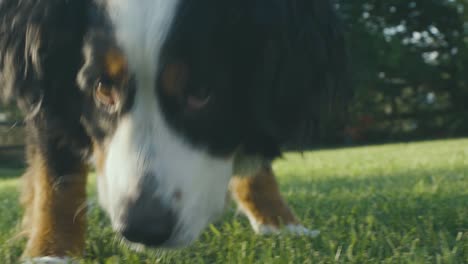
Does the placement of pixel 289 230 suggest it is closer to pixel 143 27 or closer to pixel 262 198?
pixel 262 198

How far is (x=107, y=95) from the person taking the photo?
2027 mm

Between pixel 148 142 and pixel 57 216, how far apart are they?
0.86m

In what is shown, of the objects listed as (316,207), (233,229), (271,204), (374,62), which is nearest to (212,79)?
(233,229)

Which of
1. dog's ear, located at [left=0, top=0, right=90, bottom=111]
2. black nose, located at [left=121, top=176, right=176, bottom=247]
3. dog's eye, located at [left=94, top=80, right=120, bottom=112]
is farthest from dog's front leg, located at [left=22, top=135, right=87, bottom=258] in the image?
black nose, located at [left=121, top=176, right=176, bottom=247]

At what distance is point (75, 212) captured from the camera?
2.56 m

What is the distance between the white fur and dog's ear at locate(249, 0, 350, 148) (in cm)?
38

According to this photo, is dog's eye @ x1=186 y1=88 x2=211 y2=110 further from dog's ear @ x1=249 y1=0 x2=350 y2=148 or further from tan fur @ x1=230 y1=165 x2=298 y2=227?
tan fur @ x1=230 y1=165 x2=298 y2=227

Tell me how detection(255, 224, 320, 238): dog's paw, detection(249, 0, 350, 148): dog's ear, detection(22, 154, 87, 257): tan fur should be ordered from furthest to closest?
detection(255, 224, 320, 238): dog's paw < detection(22, 154, 87, 257): tan fur < detection(249, 0, 350, 148): dog's ear

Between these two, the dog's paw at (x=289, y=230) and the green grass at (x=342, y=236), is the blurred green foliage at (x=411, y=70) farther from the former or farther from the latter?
the dog's paw at (x=289, y=230)

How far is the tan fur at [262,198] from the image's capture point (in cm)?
310

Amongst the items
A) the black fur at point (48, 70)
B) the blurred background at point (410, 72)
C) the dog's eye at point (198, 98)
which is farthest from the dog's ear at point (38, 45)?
the blurred background at point (410, 72)

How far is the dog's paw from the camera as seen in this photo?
2.67 meters

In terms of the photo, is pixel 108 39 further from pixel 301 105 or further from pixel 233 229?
pixel 233 229

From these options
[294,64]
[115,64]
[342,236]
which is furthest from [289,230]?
[115,64]
